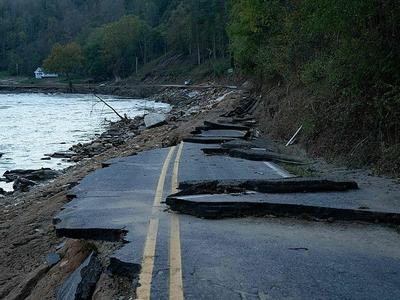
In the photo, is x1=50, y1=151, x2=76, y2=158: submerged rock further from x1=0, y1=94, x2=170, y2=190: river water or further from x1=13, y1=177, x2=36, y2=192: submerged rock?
x1=13, y1=177, x2=36, y2=192: submerged rock

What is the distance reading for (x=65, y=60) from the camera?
142m

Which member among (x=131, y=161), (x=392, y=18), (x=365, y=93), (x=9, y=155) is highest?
(x=392, y=18)

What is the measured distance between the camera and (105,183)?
1108 cm

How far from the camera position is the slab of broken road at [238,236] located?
4.78 m

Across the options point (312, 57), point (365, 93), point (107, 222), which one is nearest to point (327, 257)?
point (107, 222)

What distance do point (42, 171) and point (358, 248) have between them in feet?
53.5

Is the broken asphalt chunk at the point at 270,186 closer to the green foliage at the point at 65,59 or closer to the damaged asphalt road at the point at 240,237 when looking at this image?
the damaged asphalt road at the point at 240,237

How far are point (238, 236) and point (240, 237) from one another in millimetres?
52

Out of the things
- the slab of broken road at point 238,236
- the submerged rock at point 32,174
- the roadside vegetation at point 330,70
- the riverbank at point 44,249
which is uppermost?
the roadside vegetation at point 330,70

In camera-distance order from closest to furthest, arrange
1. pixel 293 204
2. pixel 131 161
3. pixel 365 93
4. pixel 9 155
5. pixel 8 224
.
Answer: pixel 293 204
pixel 8 224
pixel 365 93
pixel 131 161
pixel 9 155

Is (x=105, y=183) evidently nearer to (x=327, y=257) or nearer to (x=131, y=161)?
(x=131, y=161)

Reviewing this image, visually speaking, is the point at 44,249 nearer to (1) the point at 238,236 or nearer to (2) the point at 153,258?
(2) the point at 153,258

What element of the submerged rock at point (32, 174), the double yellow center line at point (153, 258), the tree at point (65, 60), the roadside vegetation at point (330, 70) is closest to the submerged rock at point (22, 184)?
the submerged rock at point (32, 174)

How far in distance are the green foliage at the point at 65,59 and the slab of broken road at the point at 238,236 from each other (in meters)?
138
